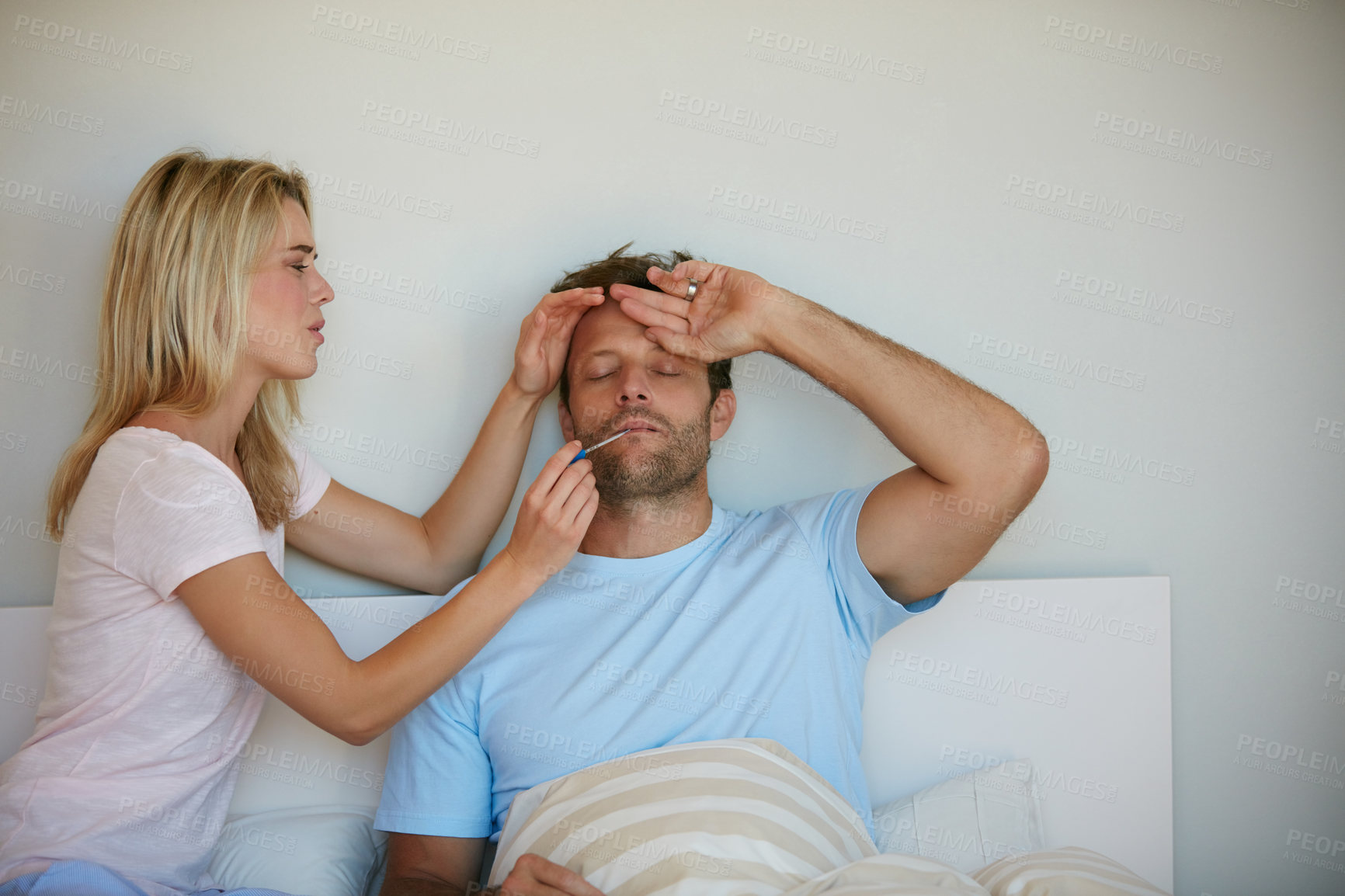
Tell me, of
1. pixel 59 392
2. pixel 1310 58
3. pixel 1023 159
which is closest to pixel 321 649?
pixel 59 392

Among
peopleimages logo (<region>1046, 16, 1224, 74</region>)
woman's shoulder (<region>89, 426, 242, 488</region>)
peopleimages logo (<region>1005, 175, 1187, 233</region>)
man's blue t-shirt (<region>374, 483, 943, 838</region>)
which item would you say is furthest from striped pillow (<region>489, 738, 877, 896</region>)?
peopleimages logo (<region>1046, 16, 1224, 74</region>)

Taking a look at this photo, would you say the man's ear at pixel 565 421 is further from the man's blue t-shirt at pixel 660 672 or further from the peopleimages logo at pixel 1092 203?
the peopleimages logo at pixel 1092 203

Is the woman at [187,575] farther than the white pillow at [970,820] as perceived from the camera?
No

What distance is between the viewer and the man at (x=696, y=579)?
4.61ft

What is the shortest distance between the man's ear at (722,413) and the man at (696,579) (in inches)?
3.1

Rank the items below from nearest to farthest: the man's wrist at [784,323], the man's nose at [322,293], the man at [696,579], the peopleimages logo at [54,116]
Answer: the man at [696,579] < the man's wrist at [784,323] < the man's nose at [322,293] < the peopleimages logo at [54,116]

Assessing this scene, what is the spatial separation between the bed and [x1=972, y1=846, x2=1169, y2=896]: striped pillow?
225mm

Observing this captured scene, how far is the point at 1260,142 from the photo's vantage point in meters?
1.82

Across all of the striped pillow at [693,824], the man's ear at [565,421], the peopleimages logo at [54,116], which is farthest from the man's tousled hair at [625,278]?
the peopleimages logo at [54,116]

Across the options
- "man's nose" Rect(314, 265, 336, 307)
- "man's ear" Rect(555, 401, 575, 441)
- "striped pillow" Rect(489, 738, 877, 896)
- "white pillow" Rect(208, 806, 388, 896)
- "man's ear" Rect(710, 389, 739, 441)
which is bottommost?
"white pillow" Rect(208, 806, 388, 896)

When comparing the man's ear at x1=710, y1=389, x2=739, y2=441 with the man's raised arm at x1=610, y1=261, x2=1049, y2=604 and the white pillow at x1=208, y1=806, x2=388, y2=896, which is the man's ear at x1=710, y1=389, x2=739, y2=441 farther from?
A: the white pillow at x1=208, y1=806, x2=388, y2=896

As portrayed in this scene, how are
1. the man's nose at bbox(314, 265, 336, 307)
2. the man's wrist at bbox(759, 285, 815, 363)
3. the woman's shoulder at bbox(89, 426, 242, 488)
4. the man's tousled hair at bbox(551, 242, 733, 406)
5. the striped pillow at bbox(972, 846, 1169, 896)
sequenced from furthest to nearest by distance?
1. the man's tousled hair at bbox(551, 242, 733, 406)
2. the man's nose at bbox(314, 265, 336, 307)
3. the man's wrist at bbox(759, 285, 815, 363)
4. the woman's shoulder at bbox(89, 426, 242, 488)
5. the striped pillow at bbox(972, 846, 1169, 896)

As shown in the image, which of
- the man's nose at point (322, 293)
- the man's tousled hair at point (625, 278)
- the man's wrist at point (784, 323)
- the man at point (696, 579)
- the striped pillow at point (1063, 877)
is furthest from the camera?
the man's tousled hair at point (625, 278)

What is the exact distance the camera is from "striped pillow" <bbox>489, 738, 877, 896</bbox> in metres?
1.18
